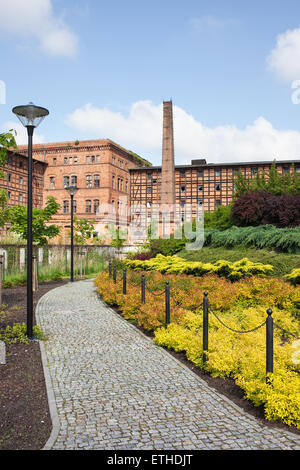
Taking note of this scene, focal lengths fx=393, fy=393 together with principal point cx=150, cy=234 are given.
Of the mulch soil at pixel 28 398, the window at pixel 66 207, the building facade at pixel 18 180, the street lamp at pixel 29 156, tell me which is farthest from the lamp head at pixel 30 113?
the window at pixel 66 207

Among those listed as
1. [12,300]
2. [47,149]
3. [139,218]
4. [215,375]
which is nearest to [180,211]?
[139,218]

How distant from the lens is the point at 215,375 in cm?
504

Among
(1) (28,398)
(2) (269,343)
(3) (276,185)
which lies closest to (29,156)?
(1) (28,398)

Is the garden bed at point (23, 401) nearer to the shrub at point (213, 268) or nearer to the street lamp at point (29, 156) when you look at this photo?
the street lamp at point (29, 156)

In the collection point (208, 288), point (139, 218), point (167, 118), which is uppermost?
point (167, 118)

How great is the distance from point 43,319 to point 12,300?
10.7 ft

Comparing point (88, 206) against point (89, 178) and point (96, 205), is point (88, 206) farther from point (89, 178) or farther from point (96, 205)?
point (89, 178)

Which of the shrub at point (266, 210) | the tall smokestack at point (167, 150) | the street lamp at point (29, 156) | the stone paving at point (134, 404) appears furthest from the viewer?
the tall smokestack at point (167, 150)

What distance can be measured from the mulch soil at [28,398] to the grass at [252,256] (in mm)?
5186

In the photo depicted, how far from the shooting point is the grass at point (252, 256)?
404 inches

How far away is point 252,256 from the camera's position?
11.6 m

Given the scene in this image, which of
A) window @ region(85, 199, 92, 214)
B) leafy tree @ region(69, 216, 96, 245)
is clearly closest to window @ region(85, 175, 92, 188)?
window @ region(85, 199, 92, 214)
